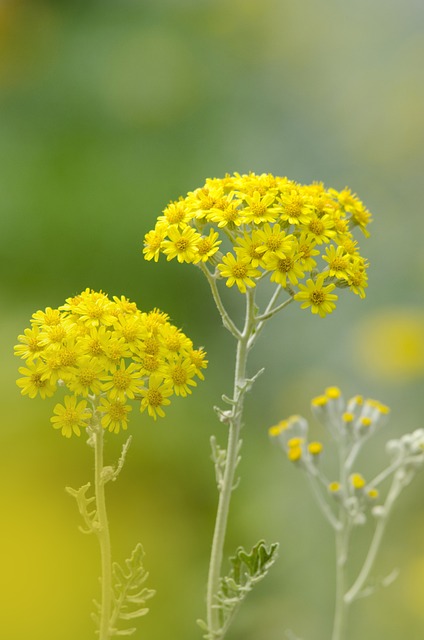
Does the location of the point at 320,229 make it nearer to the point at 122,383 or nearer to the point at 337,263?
the point at 337,263

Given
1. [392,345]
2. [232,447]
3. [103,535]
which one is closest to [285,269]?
[232,447]

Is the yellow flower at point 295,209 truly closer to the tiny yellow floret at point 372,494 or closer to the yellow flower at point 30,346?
the yellow flower at point 30,346

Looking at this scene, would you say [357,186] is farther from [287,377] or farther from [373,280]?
[287,377]

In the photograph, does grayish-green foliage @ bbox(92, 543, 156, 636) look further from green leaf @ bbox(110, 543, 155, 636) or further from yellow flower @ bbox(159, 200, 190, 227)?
yellow flower @ bbox(159, 200, 190, 227)

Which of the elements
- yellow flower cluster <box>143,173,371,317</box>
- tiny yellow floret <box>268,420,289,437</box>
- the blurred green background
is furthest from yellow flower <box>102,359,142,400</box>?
the blurred green background

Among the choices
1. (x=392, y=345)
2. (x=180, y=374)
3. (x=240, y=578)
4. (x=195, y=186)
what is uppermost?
(x=195, y=186)

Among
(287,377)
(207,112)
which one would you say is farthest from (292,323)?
(207,112)

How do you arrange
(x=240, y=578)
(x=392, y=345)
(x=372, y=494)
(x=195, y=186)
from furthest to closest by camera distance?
(x=195, y=186), (x=392, y=345), (x=372, y=494), (x=240, y=578)

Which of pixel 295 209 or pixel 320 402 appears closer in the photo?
pixel 295 209
